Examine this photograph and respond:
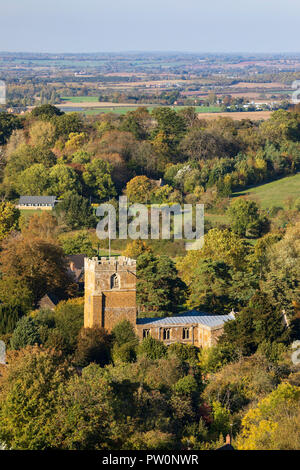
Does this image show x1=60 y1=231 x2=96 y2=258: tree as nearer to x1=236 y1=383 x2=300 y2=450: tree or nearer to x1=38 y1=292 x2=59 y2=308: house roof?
x1=38 y1=292 x2=59 y2=308: house roof

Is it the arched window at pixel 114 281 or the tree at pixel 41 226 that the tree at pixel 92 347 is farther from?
the tree at pixel 41 226

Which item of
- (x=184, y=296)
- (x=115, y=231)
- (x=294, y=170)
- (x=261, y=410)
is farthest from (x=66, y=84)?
(x=261, y=410)

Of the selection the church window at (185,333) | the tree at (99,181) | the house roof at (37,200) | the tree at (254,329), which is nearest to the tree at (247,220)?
the tree at (99,181)

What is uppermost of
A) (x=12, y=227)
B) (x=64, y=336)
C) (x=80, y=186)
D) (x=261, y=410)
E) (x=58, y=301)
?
(x=80, y=186)

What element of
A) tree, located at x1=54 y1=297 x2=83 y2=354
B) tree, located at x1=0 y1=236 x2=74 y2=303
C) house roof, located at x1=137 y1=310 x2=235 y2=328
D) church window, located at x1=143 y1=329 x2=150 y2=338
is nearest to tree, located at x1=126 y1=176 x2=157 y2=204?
tree, located at x1=0 y1=236 x2=74 y2=303

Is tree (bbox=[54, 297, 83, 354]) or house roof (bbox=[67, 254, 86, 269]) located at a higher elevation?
house roof (bbox=[67, 254, 86, 269])

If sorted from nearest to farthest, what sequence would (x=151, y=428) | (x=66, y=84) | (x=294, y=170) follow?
1. (x=151, y=428)
2. (x=294, y=170)
3. (x=66, y=84)
